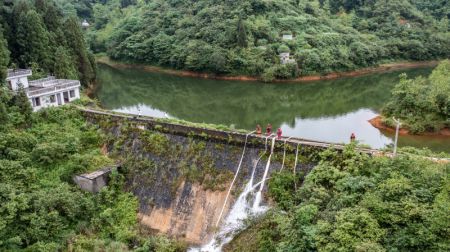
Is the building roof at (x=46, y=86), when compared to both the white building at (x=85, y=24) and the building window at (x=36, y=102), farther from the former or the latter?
the white building at (x=85, y=24)

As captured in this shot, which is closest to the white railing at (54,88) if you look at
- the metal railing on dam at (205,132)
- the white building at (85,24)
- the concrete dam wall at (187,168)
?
the metal railing on dam at (205,132)

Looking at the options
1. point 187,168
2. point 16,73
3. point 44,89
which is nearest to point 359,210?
point 187,168

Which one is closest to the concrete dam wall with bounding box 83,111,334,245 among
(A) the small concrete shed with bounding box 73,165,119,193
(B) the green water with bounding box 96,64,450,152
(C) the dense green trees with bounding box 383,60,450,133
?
(A) the small concrete shed with bounding box 73,165,119,193

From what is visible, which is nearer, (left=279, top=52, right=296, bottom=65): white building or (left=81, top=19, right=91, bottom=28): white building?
(left=279, top=52, right=296, bottom=65): white building

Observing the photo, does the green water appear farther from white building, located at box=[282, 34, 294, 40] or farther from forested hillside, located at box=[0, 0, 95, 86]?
white building, located at box=[282, 34, 294, 40]

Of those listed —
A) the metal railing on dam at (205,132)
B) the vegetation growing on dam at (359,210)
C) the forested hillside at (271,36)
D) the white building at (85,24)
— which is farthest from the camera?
the white building at (85,24)

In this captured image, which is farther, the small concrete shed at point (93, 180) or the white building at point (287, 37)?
the white building at point (287, 37)

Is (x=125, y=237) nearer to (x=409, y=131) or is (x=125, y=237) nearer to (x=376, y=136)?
(x=376, y=136)
